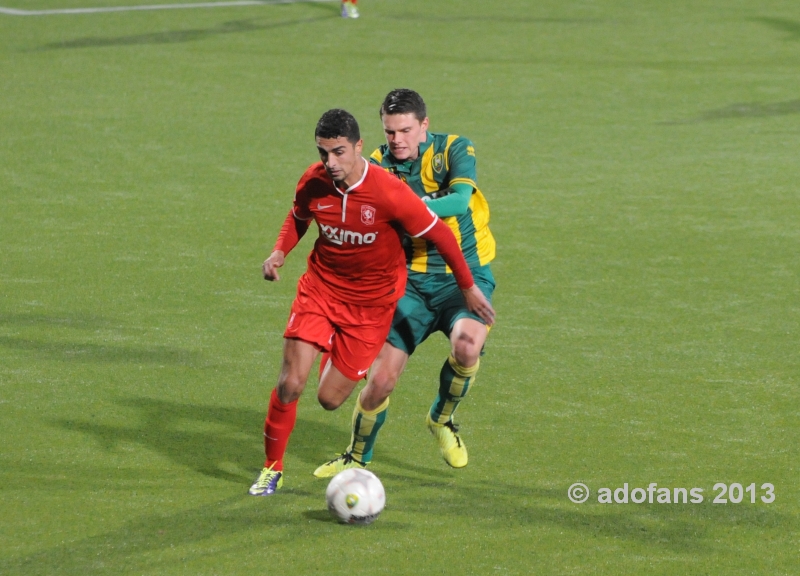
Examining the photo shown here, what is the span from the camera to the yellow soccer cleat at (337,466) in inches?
254

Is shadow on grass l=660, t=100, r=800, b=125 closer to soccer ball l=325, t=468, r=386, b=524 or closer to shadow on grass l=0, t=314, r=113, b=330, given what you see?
shadow on grass l=0, t=314, r=113, b=330

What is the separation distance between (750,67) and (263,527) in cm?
1507

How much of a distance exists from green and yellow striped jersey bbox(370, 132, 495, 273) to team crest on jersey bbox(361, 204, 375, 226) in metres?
0.76

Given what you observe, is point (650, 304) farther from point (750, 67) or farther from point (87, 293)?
point (750, 67)

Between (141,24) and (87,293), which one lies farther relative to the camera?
(141,24)

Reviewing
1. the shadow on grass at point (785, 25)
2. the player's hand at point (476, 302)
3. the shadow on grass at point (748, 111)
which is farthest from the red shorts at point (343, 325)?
the shadow on grass at point (785, 25)

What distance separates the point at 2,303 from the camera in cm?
942

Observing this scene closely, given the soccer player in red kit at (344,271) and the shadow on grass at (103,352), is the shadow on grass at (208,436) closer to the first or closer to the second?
the soccer player in red kit at (344,271)

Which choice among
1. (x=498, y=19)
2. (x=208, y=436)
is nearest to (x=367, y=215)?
(x=208, y=436)

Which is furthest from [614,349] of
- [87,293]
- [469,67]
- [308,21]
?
[308,21]

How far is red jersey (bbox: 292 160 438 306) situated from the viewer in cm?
585

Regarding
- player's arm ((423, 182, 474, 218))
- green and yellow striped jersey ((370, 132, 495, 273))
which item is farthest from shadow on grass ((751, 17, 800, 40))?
player's arm ((423, 182, 474, 218))

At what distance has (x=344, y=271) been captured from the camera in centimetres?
612

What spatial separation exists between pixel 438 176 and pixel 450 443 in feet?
4.78
